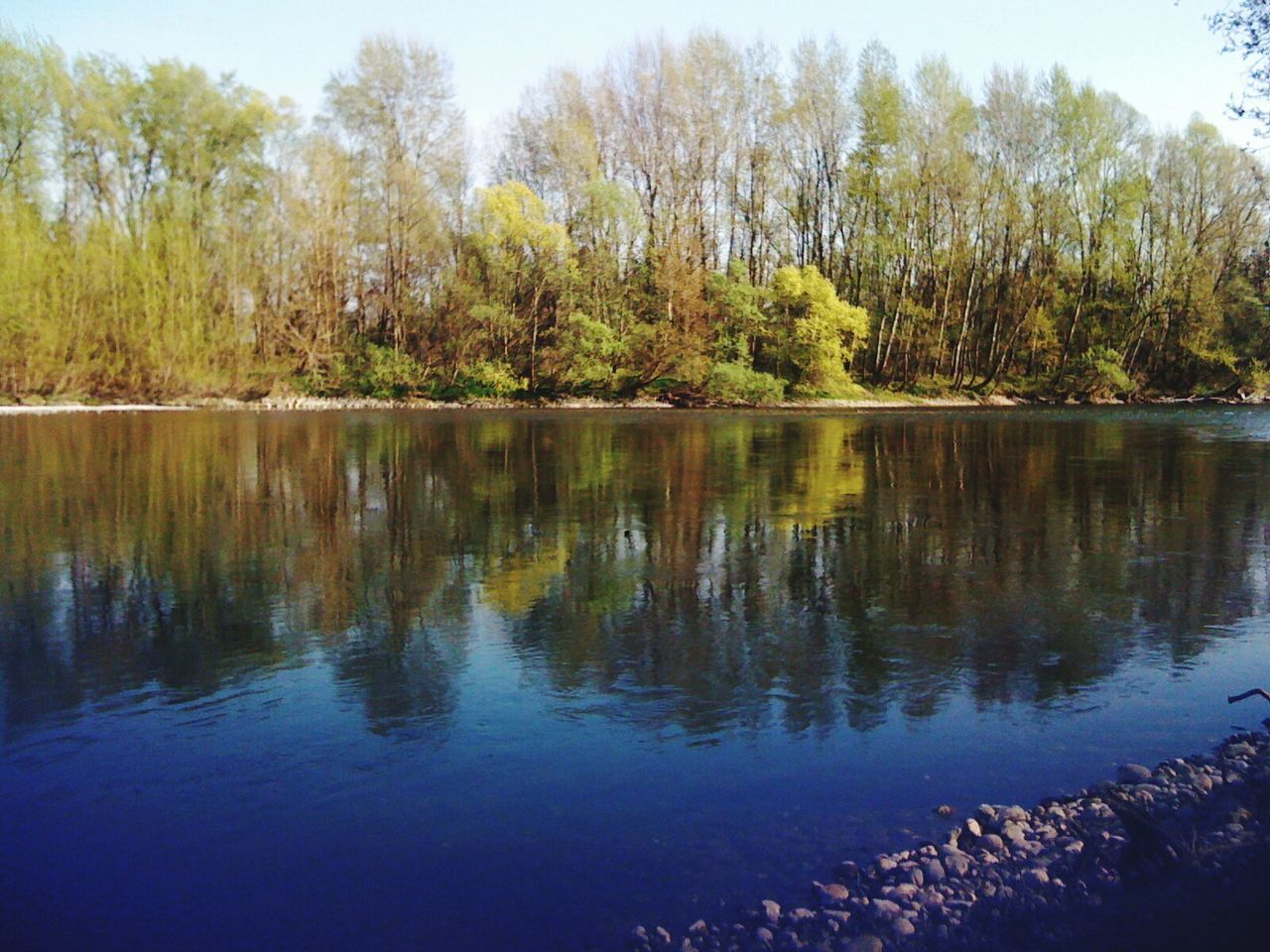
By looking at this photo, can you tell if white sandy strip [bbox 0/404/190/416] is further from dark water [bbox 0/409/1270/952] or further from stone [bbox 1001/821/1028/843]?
stone [bbox 1001/821/1028/843]

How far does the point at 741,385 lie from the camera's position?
57875 mm

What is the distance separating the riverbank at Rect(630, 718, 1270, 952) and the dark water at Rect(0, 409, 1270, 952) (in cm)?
26

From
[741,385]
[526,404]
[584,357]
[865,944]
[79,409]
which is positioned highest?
[584,357]

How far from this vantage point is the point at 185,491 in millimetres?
18375

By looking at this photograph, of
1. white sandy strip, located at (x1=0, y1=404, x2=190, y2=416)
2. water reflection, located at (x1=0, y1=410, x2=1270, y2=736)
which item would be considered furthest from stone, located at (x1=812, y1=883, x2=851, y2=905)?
white sandy strip, located at (x1=0, y1=404, x2=190, y2=416)

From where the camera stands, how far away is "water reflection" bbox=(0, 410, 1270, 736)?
7.67 m

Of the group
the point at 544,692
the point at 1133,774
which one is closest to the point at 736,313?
the point at 544,692

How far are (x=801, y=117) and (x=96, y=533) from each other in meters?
59.7

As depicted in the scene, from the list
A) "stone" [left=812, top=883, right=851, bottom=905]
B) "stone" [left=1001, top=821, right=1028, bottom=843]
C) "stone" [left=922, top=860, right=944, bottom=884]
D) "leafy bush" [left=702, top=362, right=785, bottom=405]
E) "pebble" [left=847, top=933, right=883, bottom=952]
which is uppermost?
"leafy bush" [left=702, top=362, right=785, bottom=405]

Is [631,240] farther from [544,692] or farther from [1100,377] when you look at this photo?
[544,692]

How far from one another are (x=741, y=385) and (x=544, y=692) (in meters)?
51.4

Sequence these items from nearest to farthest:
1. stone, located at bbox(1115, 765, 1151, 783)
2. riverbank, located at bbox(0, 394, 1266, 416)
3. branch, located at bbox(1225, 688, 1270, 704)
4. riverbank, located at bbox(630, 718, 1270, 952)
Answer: riverbank, located at bbox(630, 718, 1270, 952), stone, located at bbox(1115, 765, 1151, 783), branch, located at bbox(1225, 688, 1270, 704), riverbank, located at bbox(0, 394, 1266, 416)

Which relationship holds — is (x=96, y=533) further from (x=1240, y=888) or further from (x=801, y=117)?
(x=801, y=117)

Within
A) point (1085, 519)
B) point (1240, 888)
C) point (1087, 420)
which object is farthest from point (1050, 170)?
point (1240, 888)
